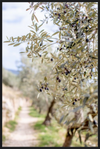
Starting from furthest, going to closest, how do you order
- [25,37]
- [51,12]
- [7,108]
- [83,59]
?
[7,108], [51,12], [83,59], [25,37]

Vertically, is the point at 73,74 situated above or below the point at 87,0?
below

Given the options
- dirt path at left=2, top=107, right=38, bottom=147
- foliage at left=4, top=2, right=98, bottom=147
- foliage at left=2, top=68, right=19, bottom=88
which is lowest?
dirt path at left=2, top=107, right=38, bottom=147

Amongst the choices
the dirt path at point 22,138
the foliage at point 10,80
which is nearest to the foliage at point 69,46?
the dirt path at point 22,138

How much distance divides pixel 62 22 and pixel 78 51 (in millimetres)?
615

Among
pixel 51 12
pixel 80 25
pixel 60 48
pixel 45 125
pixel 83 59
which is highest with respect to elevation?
pixel 51 12

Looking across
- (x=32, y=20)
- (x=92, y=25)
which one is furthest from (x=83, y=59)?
(x=32, y=20)

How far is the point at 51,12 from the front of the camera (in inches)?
90.9

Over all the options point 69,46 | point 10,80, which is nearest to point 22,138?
point 69,46

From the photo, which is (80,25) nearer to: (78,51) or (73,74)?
(78,51)

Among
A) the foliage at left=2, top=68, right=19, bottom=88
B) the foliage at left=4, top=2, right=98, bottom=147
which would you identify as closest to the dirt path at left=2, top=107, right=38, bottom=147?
Result: the foliage at left=4, top=2, right=98, bottom=147

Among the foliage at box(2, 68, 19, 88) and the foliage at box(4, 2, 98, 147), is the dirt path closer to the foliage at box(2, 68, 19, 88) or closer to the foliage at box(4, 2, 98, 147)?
the foliage at box(4, 2, 98, 147)

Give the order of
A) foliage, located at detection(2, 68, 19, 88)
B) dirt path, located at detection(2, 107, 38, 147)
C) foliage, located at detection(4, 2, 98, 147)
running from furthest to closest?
foliage, located at detection(2, 68, 19, 88)
dirt path, located at detection(2, 107, 38, 147)
foliage, located at detection(4, 2, 98, 147)

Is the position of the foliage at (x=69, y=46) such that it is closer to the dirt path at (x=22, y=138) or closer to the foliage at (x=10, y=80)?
the dirt path at (x=22, y=138)

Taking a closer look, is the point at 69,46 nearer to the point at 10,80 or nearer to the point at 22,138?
the point at 22,138
